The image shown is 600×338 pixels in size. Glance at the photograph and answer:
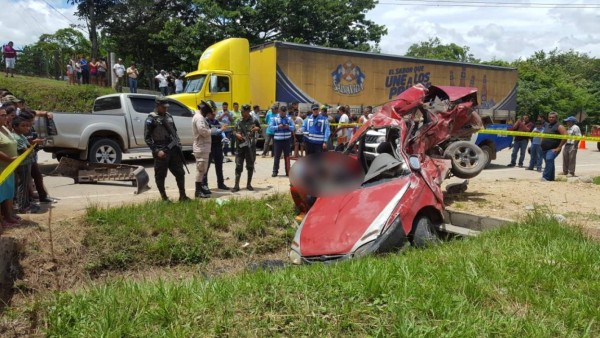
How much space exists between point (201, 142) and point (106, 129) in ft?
12.8

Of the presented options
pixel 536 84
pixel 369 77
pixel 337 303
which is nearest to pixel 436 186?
pixel 337 303

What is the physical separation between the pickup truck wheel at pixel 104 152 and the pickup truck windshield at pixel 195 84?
5169 mm

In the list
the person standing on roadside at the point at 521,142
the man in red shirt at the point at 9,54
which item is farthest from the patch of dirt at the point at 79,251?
the man in red shirt at the point at 9,54

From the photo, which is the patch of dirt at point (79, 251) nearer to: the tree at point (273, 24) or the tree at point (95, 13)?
the tree at point (273, 24)

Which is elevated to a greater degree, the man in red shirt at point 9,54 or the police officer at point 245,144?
the man in red shirt at point 9,54

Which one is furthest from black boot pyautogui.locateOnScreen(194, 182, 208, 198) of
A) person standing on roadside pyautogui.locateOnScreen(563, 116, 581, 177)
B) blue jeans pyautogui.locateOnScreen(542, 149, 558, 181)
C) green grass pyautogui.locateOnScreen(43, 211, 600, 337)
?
Result: person standing on roadside pyautogui.locateOnScreen(563, 116, 581, 177)

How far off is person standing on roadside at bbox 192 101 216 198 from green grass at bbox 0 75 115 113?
13046 mm

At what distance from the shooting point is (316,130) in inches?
401

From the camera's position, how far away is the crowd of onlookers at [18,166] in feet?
18.2

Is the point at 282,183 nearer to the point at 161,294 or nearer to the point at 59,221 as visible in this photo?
the point at 59,221

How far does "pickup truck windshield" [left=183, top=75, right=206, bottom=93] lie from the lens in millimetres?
15274

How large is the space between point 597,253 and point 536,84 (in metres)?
43.4

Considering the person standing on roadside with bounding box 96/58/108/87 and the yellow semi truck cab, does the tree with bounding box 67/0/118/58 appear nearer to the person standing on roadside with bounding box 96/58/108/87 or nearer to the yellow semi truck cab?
the person standing on roadside with bounding box 96/58/108/87

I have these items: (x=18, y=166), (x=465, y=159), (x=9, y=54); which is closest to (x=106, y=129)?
(x=18, y=166)
